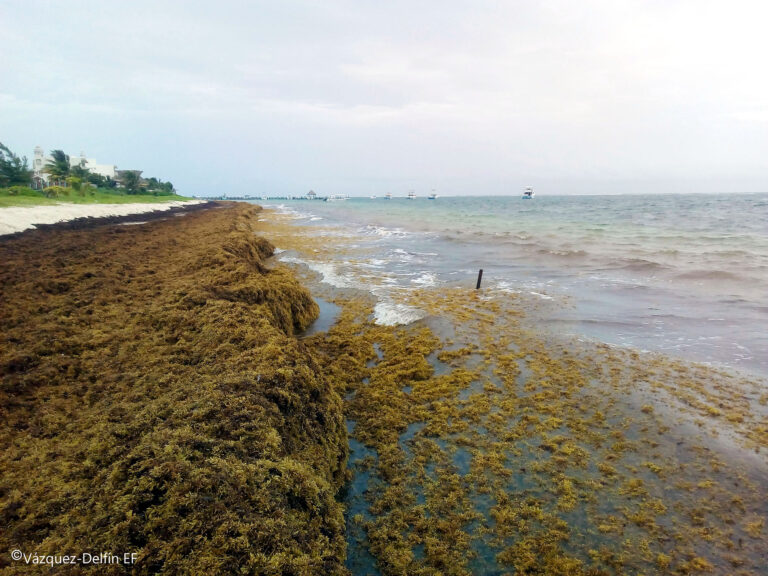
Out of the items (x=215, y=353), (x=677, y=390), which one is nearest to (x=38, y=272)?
(x=215, y=353)

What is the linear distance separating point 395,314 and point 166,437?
34.1 ft

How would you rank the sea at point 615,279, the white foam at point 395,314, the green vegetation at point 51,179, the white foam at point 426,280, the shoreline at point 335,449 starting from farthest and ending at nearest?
1. the green vegetation at point 51,179
2. the white foam at point 426,280
3. the white foam at point 395,314
4. the sea at point 615,279
5. the shoreline at point 335,449

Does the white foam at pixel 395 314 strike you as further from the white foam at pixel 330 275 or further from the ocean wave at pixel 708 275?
the ocean wave at pixel 708 275

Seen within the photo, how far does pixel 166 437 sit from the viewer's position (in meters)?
4.10

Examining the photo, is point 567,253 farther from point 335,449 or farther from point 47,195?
point 47,195

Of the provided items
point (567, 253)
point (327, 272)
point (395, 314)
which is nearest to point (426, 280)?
point (327, 272)

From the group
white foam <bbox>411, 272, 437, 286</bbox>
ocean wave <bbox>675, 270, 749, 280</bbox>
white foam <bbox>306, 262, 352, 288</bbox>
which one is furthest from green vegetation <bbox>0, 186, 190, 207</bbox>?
ocean wave <bbox>675, 270, 749, 280</bbox>

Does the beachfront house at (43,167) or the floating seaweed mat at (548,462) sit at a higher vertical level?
the beachfront house at (43,167)

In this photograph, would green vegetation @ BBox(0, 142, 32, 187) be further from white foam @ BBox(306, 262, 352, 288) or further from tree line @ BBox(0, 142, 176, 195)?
white foam @ BBox(306, 262, 352, 288)

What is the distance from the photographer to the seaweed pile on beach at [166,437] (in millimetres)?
3180

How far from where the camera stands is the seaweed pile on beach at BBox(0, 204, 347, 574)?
3.18 meters

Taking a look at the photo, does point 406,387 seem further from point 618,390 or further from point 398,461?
point 618,390

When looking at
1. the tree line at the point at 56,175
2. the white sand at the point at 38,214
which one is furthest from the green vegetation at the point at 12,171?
the white sand at the point at 38,214

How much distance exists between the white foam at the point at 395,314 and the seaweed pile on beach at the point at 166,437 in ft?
16.4
